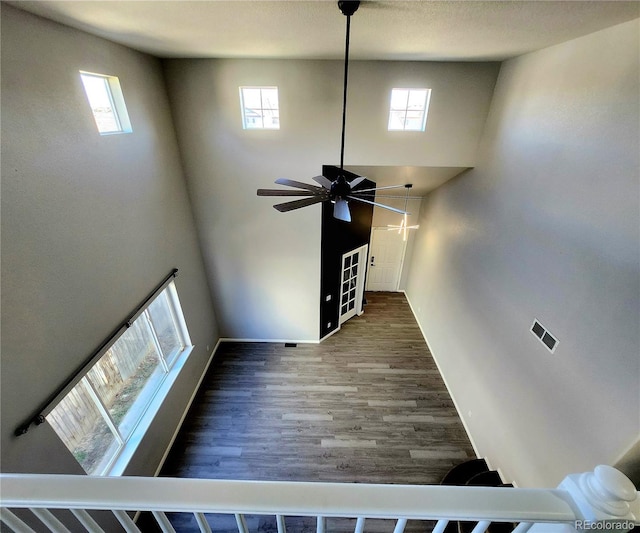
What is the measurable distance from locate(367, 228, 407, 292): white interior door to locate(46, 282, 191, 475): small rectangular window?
4.72 m

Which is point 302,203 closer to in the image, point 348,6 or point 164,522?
point 348,6

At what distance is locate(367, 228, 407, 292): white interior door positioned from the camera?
7.20 metres

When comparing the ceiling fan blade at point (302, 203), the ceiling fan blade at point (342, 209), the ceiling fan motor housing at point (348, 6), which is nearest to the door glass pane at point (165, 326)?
the ceiling fan blade at point (302, 203)

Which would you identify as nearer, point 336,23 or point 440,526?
point 440,526

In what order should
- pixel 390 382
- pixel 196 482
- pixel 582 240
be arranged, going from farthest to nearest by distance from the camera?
pixel 390 382, pixel 582 240, pixel 196 482

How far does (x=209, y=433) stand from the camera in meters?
4.27

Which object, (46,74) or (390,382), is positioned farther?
(390,382)

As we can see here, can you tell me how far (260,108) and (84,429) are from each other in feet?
13.8

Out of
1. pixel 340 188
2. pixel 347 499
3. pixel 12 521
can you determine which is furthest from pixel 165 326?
pixel 347 499

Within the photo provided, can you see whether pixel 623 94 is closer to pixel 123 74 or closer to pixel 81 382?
pixel 123 74

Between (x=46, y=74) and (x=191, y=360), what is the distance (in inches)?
152

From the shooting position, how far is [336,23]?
238cm

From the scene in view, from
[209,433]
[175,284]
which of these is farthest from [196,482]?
[209,433]

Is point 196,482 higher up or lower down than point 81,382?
higher up
